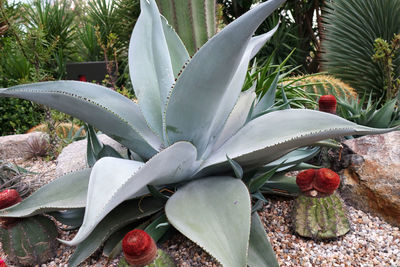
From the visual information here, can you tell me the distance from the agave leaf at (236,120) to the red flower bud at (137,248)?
49 centimetres

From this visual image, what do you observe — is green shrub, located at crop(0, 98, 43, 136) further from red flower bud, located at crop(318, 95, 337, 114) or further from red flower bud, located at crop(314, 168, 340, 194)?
red flower bud, located at crop(314, 168, 340, 194)

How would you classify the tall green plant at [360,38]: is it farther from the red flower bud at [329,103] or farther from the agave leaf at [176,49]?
the agave leaf at [176,49]

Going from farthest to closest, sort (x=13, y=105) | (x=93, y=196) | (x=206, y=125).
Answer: (x=13, y=105) < (x=206, y=125) < (x=93, y=196)

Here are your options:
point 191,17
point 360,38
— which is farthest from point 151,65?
point 360,38

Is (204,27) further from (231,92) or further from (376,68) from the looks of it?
(376,68)

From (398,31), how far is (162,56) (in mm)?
3664

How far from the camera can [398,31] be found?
389 centimetres

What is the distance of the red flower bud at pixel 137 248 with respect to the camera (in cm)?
85

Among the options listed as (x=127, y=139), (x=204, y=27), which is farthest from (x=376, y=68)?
(x=127, y=139)

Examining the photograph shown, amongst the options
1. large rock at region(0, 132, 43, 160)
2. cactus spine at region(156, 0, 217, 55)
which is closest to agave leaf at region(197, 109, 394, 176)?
cactus spine at region(156, 0, 217, 55)

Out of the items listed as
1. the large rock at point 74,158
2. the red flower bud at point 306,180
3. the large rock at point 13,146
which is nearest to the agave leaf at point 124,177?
the red flower bud at point 306,180

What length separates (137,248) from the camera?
33.4 inches

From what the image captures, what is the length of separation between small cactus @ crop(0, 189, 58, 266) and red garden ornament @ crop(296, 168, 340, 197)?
0.93 meters

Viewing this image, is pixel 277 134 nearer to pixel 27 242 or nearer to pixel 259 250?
pixel 259 250
